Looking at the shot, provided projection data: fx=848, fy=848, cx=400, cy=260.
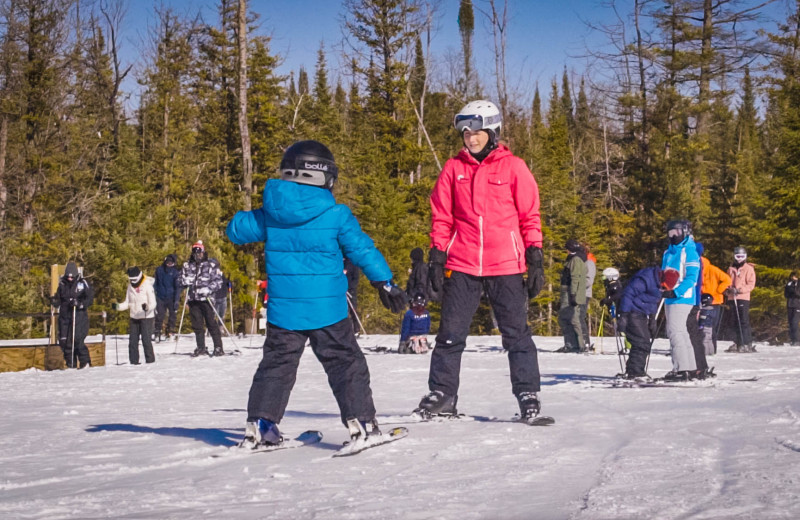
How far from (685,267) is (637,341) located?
53.3 inches

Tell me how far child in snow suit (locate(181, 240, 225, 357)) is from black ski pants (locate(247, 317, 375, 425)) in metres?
9.41

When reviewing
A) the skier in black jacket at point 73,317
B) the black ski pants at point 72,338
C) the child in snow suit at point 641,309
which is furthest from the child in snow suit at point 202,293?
the child in snow suit at point 641,309

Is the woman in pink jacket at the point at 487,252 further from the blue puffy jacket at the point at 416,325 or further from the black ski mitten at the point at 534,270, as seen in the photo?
the blue puffy jacket at the point at 416,325

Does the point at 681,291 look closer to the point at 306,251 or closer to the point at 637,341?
the point at 637,341

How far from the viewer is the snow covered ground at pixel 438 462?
11.2 feet

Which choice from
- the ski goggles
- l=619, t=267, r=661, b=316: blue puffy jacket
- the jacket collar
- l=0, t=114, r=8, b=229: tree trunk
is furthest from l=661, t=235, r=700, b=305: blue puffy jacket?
l=0, t=114, r=8, b=229: tree trunk

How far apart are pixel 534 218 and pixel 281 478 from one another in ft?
8.42

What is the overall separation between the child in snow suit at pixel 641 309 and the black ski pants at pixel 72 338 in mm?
8523

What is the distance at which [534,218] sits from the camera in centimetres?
571

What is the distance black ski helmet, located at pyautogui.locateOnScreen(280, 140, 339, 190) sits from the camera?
4.86 metres

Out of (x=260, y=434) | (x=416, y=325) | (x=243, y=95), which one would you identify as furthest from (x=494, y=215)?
(x=243, y=95)

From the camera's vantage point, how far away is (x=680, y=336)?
8703 mm

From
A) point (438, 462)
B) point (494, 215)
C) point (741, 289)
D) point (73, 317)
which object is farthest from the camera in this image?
point (741, 289)

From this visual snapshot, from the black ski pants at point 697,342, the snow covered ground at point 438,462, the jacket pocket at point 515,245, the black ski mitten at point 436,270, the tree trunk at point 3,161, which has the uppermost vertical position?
the tree trunk at point 3,161
